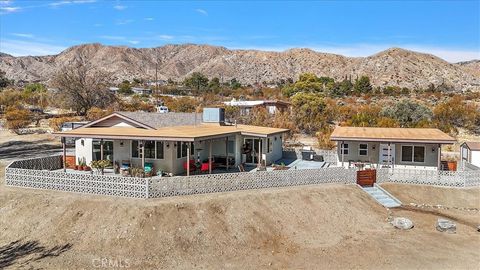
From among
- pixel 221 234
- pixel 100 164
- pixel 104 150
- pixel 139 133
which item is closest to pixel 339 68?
pixel 104 150

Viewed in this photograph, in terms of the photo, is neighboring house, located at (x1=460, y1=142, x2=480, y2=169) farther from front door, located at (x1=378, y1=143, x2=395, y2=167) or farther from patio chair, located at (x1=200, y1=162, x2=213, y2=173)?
patio chair, located at (x1=200, y1=162, x2=213, y2=173)

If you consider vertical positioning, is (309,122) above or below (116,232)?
above

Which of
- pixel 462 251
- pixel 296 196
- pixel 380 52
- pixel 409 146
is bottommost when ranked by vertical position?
pixel 462 251

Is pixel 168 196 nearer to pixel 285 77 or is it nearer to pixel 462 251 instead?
pixel 462 251

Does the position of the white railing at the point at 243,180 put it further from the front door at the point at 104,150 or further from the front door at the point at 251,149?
the front door at the point at 104,150

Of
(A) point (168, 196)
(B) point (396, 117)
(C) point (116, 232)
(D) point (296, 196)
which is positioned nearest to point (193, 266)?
(C) point (116, 232)

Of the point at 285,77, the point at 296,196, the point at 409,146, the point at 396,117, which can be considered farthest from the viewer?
the point at 285,77

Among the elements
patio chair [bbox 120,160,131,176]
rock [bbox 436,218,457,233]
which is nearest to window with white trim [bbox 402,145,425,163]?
rock [bbox 436,218,457,233]
